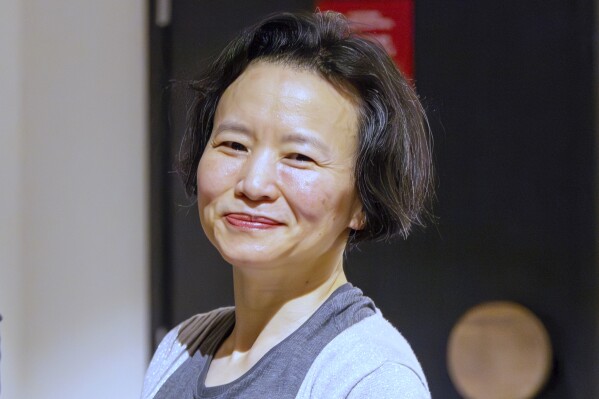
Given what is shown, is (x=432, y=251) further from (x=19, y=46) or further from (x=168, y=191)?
(x=19, y=46)

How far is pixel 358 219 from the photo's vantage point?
901 millimetres

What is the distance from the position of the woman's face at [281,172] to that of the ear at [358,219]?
0.06ft

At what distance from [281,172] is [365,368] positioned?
0.21 meters

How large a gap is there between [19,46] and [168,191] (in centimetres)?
50

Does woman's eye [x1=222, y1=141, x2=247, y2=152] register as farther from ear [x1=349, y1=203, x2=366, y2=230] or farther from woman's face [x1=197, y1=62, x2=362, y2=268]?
ear [x1=349, y1=203, x2=366, y2=230]

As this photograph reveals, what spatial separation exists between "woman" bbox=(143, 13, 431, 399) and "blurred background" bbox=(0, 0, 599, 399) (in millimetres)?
992

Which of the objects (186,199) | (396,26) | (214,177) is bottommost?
(186,199)

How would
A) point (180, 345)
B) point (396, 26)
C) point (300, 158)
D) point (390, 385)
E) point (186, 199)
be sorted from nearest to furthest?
1. point (390, 385)
2. point (300, 158)
3. point (180, 345)
4. point (396, 26)
5. point (186, 199)

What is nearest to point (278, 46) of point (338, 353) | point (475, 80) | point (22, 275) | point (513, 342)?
point (338, 353)

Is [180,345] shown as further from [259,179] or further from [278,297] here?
[259,179]

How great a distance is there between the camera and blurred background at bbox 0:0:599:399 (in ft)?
6.15

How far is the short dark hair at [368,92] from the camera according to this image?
0.87 metres

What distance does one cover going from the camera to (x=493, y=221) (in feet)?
6.25

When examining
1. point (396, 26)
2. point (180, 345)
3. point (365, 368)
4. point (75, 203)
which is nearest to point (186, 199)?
point (75, 203)
